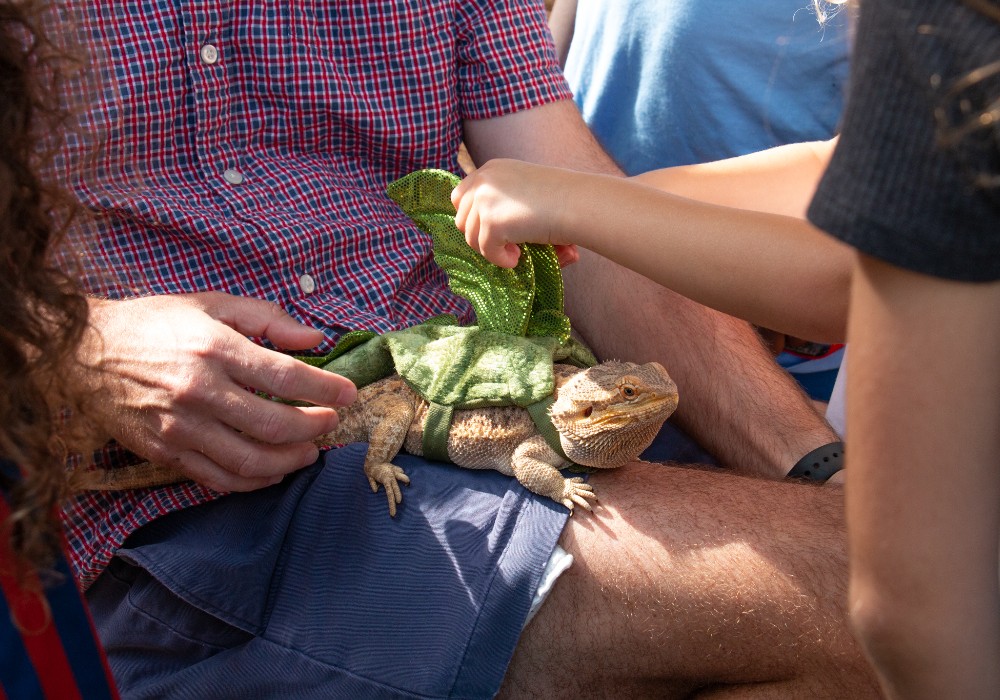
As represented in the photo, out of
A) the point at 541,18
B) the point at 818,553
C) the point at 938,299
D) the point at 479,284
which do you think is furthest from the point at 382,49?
the point at 938,299

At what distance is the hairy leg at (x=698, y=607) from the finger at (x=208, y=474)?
1.68 feet

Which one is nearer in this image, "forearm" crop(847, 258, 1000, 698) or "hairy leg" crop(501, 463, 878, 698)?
"forearm" crop(847, 258, 1000, 698)

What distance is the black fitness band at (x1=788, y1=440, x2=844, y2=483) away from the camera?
166 centimetres

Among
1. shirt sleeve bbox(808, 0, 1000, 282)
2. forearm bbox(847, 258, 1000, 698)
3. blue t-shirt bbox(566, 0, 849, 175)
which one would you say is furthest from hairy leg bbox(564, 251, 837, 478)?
shirt sleeve bbox(808, 0, 1000, 282)

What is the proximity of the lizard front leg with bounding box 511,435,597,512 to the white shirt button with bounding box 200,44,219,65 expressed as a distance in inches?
35.7

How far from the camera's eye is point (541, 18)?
203 centimetres

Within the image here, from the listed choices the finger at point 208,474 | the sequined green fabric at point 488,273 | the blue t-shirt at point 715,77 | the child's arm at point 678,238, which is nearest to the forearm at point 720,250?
the child's arm at point 678,238

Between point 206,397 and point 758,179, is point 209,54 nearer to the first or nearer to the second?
point 206,397

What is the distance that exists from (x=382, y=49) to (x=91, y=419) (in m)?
0.99

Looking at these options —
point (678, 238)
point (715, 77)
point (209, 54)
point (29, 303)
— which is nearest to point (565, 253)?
point (678, 238)

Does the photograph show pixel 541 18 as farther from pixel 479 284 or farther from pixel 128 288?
pixel 128 288

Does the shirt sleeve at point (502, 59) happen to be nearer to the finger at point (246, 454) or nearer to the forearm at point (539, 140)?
the forearm at point (539, 140)

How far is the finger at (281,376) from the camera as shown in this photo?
1392mm

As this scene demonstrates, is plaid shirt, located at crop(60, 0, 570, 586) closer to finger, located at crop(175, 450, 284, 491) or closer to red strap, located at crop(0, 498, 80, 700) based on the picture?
finger, located at crop(175, 450, 284, 491)
